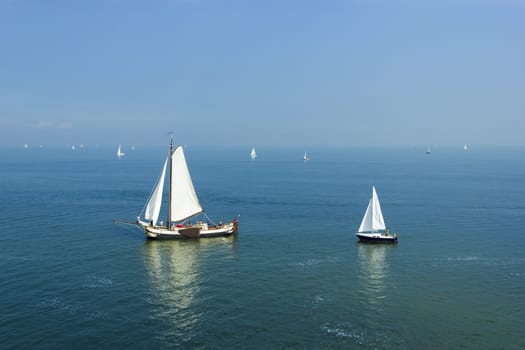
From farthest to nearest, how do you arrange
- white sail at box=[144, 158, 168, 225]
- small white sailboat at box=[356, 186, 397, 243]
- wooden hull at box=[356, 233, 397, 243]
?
white sail at box=[144, 158, 168, 225]
small white sailboat at box=[356, 186, 397, 243]
wooden hull at box=[356, 233, 397, 243]

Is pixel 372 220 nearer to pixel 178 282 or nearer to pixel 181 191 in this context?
pixel 181 191

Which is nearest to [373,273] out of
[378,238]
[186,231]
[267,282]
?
[267,282]

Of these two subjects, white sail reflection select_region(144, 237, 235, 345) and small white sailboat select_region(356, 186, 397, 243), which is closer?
white sail reflection select_region(144, 237, 235, 345)

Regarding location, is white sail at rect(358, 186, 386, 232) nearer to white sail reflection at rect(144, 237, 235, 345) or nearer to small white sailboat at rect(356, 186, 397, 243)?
small white sailboat at rect(356, 186, 397, 243)

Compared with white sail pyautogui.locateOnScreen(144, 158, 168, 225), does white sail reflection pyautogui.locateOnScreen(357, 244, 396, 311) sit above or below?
below

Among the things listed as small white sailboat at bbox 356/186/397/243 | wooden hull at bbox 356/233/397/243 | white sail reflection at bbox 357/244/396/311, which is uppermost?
small white sailboat at bbox 356/186/397/243

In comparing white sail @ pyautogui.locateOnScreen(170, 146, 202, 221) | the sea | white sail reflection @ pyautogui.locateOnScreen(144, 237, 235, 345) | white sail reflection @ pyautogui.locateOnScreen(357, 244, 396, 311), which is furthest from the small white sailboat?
white sail @ pyautogui.locateOnScreen(170, 146, 202, 221)

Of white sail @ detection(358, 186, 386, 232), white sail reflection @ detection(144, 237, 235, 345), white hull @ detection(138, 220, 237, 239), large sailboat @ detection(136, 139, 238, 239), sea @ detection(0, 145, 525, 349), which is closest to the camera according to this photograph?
sea @ detection(0, 145, 525, 349)
